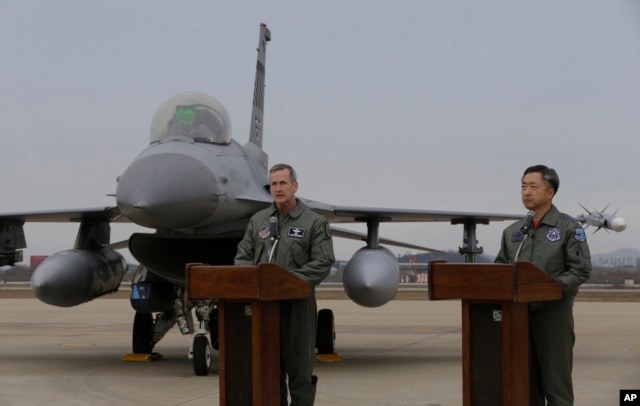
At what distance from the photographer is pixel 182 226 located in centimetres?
981

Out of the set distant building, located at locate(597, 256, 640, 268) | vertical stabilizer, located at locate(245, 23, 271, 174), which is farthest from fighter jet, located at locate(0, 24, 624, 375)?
distant building, located at locate(597, 256, 640, 268)

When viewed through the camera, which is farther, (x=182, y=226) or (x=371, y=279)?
(x=371, y=279)

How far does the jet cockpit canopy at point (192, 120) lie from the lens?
429 inches

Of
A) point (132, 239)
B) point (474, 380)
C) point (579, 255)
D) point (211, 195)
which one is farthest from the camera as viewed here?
point (132, 239)

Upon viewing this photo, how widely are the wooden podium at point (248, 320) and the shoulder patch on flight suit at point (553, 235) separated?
152 centimetres

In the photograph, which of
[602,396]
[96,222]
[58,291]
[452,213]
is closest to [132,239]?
[58,291]

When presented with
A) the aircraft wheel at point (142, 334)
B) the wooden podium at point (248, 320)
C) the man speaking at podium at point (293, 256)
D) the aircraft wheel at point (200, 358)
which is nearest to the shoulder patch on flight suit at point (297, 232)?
the man speaking at podium at point (293, 256)

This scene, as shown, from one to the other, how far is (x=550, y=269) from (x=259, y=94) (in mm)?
10343

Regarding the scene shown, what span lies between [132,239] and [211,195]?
6.01 feet

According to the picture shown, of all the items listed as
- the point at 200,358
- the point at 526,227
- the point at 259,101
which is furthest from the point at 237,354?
the point at 259,101

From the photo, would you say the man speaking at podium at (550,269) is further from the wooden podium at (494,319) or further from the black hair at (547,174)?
the wooden podium at (494,319)

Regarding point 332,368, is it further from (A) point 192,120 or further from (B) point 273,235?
(B) point 273,235

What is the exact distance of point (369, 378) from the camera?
10.4 meters

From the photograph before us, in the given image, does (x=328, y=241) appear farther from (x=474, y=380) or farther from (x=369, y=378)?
(x=369, y=378)
